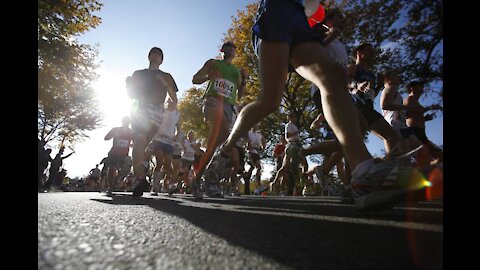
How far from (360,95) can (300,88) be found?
14.9 meters

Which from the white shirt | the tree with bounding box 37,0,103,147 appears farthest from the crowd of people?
the tree with bounding box 37,0,103,147

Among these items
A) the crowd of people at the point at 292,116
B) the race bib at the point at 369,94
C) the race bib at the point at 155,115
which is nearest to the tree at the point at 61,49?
the crowd of people at the point at 292,116

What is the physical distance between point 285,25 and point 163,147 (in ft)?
17.8

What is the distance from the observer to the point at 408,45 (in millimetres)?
11172

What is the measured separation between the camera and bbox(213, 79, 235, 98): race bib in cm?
489

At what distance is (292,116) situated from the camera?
29.1ft

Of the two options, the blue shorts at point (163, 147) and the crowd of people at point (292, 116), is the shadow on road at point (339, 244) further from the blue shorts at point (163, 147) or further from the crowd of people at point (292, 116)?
the blue shorts at point (163, 147)

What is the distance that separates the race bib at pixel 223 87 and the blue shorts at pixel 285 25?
2587 mm

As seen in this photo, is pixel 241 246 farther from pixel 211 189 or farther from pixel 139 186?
pixel 139 186

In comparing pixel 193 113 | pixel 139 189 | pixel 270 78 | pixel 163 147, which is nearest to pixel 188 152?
pixel 163 147

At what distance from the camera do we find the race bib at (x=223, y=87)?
4.89 meters

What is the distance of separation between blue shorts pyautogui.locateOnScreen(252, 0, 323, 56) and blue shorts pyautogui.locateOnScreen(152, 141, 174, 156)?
5268 millimetres

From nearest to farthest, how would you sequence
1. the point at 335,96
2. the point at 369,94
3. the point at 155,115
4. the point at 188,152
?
the point at 335,96 → the point at 369,94 → the point at 155,115 → the point at 188,152
